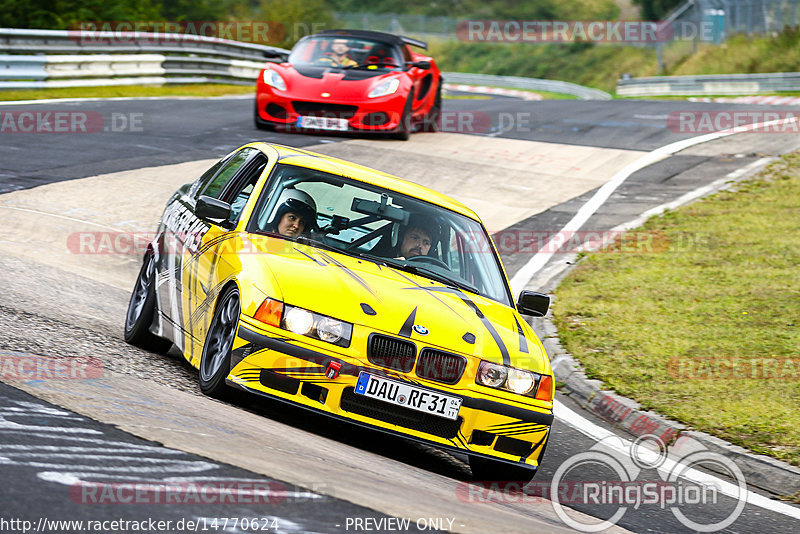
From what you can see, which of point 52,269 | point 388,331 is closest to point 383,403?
point 388,331

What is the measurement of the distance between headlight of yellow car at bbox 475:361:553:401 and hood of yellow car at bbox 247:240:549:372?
44 mm

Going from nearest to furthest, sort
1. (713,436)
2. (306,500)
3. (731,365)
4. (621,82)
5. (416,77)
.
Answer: (306,500), (713,436), (731,365), (416,77), (621,82)

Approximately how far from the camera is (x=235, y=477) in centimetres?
417

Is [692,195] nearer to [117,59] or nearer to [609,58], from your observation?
[117,59]

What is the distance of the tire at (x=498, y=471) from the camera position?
585 cm

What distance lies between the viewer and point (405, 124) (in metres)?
18.0

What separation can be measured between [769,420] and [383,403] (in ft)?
10.5

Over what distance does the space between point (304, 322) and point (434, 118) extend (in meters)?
14.6

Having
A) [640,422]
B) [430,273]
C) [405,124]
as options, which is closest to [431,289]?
[430,273]

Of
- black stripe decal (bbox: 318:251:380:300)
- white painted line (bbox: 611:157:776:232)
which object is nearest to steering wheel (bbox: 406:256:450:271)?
black stripe decal (bbox: 318:251:380:300)

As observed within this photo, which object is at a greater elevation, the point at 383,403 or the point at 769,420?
the point at 383,403

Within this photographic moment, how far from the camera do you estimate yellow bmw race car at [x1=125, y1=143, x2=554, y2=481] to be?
5566mm

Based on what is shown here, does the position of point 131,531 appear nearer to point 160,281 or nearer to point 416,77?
point 160,281

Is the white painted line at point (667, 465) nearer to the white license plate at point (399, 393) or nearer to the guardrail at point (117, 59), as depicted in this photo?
the white license plate at point (399, 393)
